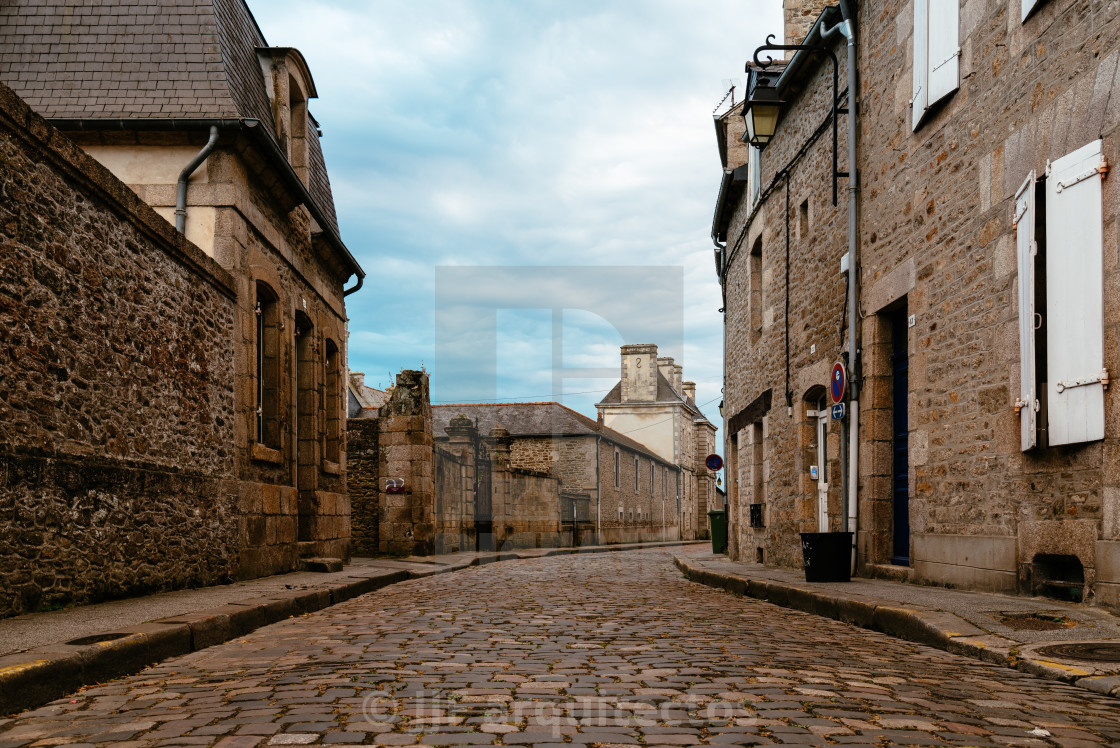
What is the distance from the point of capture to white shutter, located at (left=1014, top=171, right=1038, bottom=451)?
23.4 ft

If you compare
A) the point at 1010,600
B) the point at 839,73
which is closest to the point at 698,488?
the point at 839,73

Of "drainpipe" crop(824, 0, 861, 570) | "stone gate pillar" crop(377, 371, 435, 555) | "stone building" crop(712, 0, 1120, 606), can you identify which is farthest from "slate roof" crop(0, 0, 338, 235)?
"stone gate pillar" crop(377, 371, 435, 555)

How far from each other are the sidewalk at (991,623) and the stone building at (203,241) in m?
5.60

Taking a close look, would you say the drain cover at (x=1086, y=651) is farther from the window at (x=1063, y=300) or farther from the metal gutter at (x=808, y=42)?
the metal gutter at (x=808, y=42)

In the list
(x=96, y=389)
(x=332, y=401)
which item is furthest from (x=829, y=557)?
(x=332, y=401)

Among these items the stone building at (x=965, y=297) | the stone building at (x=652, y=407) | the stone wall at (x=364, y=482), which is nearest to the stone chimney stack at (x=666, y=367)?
the stone building at (x=652, y=407)

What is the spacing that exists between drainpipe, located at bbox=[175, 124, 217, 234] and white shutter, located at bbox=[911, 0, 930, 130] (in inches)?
279

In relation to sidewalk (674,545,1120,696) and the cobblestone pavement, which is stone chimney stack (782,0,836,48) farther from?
the cobblestone pavement

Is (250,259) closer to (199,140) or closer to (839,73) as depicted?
(199,140)

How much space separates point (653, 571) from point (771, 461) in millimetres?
2709

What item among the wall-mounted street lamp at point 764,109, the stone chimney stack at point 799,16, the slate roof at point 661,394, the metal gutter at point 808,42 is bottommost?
the slate roof at point 661,394

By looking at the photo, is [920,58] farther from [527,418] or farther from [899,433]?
[527,418]

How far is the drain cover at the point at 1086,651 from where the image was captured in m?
4.85

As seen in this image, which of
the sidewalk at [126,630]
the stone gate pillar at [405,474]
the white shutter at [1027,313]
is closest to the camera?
the sidewalk at [126,630]
